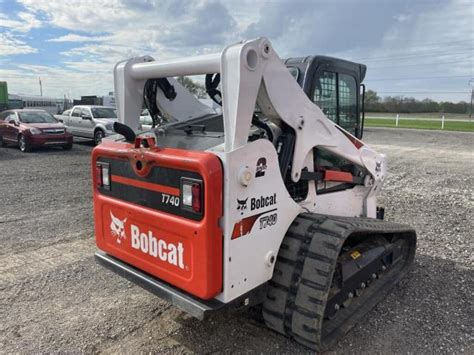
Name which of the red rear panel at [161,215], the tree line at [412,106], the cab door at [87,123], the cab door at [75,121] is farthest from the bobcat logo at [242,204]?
the tree line at [412,106]

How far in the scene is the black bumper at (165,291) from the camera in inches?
104

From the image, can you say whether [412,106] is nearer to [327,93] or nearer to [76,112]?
[76,112]

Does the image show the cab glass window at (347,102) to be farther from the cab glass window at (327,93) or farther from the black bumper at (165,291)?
the black bumper at (165,291)

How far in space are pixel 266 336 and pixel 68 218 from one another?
433 centimetres

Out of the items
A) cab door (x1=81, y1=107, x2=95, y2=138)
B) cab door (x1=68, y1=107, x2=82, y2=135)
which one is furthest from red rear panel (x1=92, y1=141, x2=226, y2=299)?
cab door (x1=68, y1=107, x2=82, y2=135)

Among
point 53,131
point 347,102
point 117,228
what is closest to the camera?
point 117,228

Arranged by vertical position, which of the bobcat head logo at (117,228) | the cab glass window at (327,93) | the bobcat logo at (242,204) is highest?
the cab glass window at (327,93)

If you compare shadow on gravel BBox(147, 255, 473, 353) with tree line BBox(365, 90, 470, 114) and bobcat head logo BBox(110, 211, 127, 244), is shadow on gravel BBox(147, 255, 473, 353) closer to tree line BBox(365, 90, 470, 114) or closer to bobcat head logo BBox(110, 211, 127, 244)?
bobcat head logo BBox(110, 211, 127, 244)

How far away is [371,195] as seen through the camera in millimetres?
4512

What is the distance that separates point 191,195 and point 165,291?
2.47 feet

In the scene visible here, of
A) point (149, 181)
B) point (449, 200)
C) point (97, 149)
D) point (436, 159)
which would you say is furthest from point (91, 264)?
point (436, 159)

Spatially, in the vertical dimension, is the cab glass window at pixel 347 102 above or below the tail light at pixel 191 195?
above

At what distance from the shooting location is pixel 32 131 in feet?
49.2

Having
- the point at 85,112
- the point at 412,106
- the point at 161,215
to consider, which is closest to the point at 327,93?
the point at 161,215
